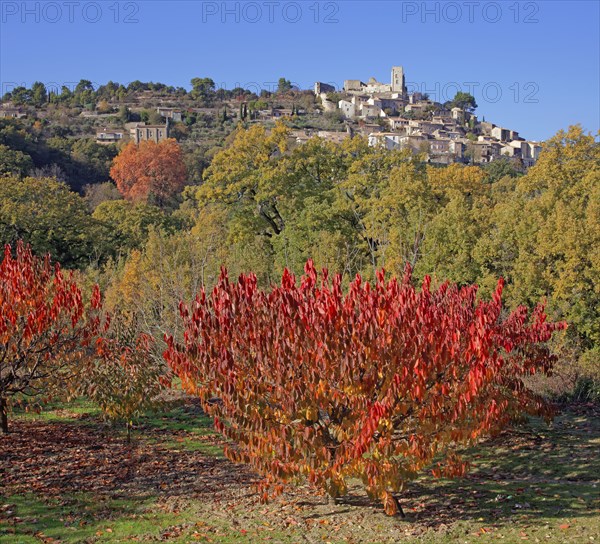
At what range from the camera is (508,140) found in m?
158

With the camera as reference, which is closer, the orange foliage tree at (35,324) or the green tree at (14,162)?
the orange foliage tree at (35,324)

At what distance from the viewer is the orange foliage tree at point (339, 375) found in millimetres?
8039

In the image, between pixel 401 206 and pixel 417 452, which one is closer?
pixel 417 452

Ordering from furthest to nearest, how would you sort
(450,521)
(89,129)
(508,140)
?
(508,140) < (89,129) < (450,521)

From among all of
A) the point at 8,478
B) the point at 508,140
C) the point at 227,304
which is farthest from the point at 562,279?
the point at 508,140

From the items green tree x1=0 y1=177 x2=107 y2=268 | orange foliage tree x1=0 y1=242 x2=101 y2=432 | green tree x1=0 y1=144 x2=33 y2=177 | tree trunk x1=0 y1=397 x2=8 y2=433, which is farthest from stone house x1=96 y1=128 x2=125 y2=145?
orange foliage tree x1=0 y1=242 x2=101 y2=432

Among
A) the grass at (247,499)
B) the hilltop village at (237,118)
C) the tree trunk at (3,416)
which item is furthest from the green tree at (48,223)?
the hilltop village at (237,118)

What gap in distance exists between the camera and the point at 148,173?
72.1m

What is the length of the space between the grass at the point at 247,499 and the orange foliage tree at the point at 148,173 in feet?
188

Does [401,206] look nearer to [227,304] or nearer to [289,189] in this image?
[289,189]

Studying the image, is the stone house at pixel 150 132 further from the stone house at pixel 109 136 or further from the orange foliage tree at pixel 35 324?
the orange foliage tree at pixel 35 324

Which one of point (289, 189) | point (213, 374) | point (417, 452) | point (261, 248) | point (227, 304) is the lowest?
point (417, 452)

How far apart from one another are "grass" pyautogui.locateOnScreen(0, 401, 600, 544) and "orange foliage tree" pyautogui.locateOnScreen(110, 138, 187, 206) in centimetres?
5726

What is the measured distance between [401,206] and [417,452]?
20.7 m
